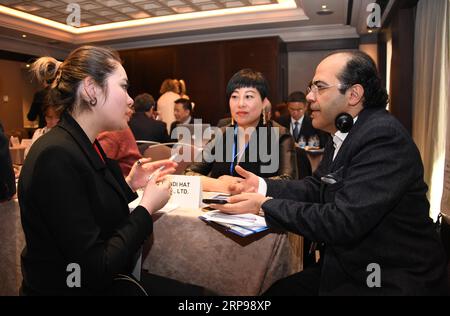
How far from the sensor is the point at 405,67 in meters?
4.77

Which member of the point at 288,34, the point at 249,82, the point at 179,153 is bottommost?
the point at 179,153

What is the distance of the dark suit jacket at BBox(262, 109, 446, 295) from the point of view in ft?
3.66

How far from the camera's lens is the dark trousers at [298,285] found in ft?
4.57

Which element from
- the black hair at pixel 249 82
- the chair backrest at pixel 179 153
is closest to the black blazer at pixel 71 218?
the black hair at pixel 249 82

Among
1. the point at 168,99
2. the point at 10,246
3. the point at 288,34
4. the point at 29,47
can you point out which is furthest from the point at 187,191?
the point at 29,47

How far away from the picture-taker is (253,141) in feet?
7.37

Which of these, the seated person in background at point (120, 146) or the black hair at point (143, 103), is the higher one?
the black hair at point (143, 103)

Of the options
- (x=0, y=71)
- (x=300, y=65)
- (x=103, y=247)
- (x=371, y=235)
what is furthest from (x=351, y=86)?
(x=0, y=71)

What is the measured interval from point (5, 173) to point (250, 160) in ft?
4.39

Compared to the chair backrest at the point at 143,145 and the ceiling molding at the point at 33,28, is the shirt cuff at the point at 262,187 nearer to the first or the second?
the chair backrest at the point at 143,145

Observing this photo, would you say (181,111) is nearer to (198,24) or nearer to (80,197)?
(198,24)

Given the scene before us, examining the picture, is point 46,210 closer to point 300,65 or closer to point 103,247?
point 103,247

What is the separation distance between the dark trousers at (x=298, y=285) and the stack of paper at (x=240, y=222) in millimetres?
272

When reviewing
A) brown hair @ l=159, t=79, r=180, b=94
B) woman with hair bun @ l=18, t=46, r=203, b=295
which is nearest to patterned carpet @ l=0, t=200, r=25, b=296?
woman with hair bun @ l=18, t=46, r=203, b=295
